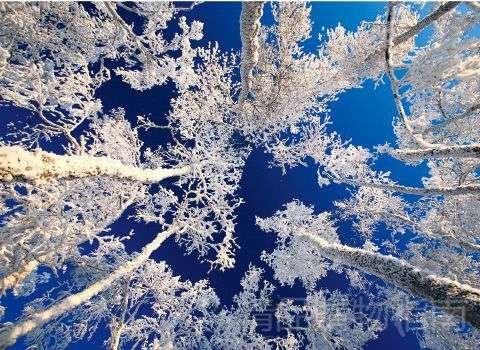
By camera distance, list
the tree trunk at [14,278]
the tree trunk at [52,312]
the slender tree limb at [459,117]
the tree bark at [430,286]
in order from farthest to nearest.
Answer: the tree trunk at [14,278], the tree trunk at [52,312], the slender tree limb at [459,117], the tree bark at [430,286]

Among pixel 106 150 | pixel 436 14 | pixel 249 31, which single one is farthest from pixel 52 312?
pixel 436 14

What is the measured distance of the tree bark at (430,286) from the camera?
12.0 ft

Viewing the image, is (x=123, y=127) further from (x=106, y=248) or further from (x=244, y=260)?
(x=244, y=260)

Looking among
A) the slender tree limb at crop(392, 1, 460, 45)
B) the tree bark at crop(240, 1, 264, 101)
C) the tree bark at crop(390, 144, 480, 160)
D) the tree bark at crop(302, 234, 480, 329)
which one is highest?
the slender tree limb at crop(392, 1, 460, 45)

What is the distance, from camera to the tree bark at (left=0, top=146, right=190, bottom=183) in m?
2.97

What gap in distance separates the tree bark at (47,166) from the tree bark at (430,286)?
13.7 feet

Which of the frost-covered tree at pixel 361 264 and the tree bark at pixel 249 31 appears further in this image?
the tree bark at pixel 249 31

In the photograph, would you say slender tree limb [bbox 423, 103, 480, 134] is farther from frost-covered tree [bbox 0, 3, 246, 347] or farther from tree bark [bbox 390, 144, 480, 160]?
frost-covered tree [bbox 0, 3, 246, 347]

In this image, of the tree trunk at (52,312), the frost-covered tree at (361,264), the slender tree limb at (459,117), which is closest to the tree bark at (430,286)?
the frost-covered tree at (361,264)

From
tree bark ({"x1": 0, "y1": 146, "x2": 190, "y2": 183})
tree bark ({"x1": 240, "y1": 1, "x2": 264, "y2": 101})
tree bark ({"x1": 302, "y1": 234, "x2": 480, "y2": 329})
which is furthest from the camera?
tree bark ({"x1": 240, "y1": 1, "x2": 264, "y2": 101})

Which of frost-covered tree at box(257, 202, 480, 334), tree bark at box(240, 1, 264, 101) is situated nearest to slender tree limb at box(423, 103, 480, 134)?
frost-covered tree at box(257, 202, 480, 334)

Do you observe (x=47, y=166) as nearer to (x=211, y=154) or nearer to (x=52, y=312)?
(x=52, y=312)

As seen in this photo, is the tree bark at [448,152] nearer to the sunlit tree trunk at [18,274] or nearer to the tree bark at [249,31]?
the tree bark at [249,31]

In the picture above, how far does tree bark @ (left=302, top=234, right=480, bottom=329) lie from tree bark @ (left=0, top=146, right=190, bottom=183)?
13.7ft
